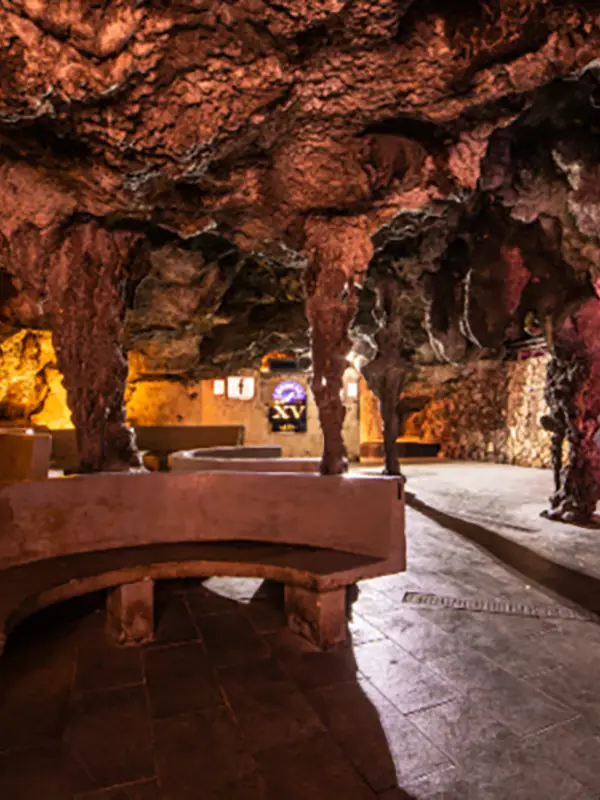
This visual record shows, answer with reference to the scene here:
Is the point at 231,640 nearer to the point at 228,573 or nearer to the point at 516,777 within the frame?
the point at 228,573

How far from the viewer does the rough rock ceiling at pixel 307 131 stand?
3738mm

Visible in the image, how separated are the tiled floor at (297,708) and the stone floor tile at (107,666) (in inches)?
0.5

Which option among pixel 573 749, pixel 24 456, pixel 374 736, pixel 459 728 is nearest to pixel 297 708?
pixel 374 736

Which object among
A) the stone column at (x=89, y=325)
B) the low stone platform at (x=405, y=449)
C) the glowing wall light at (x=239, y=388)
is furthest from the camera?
the low stone platform at (x=405, y=449)

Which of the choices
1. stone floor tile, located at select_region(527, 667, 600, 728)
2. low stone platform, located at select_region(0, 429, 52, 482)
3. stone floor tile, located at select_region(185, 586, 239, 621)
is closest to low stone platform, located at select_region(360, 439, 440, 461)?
low stone platform, located at select_region(0, 429, 52, 482)

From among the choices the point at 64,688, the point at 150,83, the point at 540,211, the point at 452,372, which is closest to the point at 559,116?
the point at 540,211

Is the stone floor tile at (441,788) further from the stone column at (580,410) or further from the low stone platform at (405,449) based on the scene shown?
the low stone platform at (405,449)

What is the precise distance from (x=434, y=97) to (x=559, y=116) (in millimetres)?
2915

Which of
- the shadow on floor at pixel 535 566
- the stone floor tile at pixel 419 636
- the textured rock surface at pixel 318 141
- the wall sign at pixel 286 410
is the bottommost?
the shadow on floor at pixel 535 566

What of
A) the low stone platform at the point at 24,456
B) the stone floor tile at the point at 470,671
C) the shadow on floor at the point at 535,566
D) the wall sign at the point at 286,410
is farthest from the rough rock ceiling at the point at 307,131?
the wall sign at the point at 286,410

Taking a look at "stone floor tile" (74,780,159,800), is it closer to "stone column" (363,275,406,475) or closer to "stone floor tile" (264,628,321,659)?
"stone floor tile" (264,628,321,659)

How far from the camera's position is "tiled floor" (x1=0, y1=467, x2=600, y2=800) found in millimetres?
1971

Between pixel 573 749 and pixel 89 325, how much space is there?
5924 millimetres

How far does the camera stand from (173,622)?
362 cm
